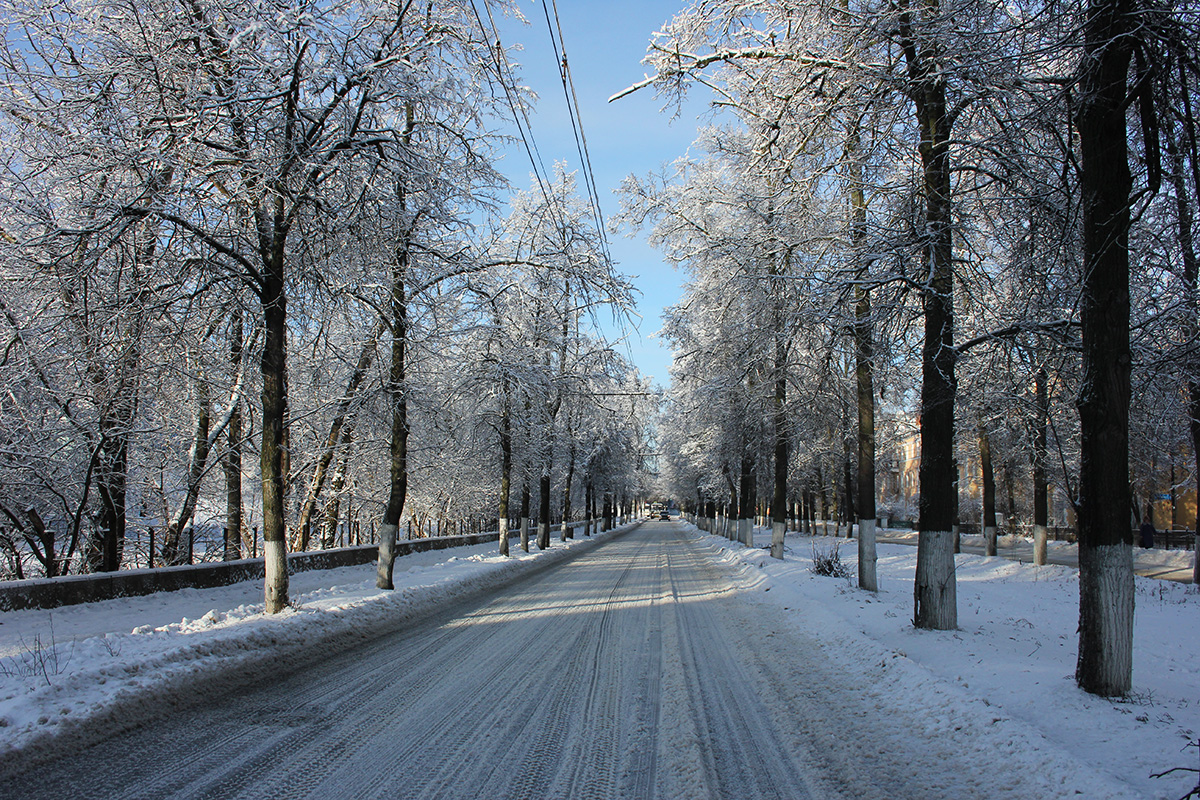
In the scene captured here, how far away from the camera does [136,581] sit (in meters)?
10.1

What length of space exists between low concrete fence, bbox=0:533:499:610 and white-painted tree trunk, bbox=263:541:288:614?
9.16ft

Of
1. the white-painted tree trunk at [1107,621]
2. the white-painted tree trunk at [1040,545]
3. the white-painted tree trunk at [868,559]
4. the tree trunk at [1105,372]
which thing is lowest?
the white-painted tree trunk at [1040,545]

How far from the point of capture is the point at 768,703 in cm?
560

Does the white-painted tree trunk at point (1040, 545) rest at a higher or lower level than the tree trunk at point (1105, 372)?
lower

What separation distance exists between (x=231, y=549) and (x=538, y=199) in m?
17.4

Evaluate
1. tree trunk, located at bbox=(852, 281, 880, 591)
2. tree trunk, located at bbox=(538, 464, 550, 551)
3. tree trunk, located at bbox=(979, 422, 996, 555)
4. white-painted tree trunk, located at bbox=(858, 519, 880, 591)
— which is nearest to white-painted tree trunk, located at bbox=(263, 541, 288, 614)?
tree trunk, located at bbox=(852, 281, 880, 591)

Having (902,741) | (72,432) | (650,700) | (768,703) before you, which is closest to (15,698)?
(650,700)

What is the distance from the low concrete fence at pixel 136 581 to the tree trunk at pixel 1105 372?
478 inches

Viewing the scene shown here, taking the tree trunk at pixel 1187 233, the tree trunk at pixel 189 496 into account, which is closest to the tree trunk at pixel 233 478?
the tree trunk at pixel 189 496

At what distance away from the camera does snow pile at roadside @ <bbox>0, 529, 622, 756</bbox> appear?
15.8 ft

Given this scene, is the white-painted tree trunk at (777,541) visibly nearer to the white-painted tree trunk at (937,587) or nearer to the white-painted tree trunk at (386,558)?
the white-painted tree trunk at (937,587)

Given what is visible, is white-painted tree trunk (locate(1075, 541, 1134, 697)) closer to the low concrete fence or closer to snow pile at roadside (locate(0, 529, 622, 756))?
snow pile at roadside (locate(0, 529, 622, 756))

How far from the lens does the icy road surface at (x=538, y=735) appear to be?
3.84 m

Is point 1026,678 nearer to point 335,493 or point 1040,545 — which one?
point 1040,545
